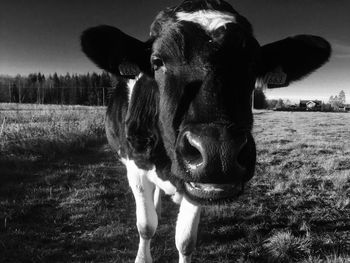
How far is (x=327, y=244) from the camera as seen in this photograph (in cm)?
382

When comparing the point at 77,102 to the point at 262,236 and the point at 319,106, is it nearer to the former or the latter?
the point at 262,236

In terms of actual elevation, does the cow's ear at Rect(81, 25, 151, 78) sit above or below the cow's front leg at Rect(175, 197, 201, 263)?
above

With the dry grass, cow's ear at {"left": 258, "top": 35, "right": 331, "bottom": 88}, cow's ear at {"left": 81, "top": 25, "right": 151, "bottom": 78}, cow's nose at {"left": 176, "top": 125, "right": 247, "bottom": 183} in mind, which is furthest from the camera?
the dry grass

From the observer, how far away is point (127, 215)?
4.75 m

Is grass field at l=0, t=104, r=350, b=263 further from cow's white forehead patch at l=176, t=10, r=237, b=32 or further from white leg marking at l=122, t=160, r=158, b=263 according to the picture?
cow's white forehead patch at l=176, t=10, r=237, b=32

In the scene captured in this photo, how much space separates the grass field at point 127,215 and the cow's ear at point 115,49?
196 centimetres

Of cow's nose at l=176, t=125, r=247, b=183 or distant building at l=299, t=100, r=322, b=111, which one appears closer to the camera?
cow's nose at l=176, t=125, r=247, b=183

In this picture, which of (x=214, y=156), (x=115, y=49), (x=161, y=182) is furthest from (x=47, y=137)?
(x=214, y=156)

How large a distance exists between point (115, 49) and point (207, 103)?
1170mm

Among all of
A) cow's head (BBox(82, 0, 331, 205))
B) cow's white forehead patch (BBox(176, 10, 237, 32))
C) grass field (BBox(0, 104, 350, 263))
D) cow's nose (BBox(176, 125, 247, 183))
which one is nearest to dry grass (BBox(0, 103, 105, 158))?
grass field (BBox(0, 104, 350, 263))

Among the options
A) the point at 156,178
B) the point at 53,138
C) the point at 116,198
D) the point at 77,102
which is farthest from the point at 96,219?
the point at 77,102

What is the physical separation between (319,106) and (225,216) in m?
75.3

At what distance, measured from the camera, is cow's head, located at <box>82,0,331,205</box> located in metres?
2.04

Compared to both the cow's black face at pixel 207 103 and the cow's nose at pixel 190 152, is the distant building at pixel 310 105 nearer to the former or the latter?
the cow's black face at pixel 207 103
